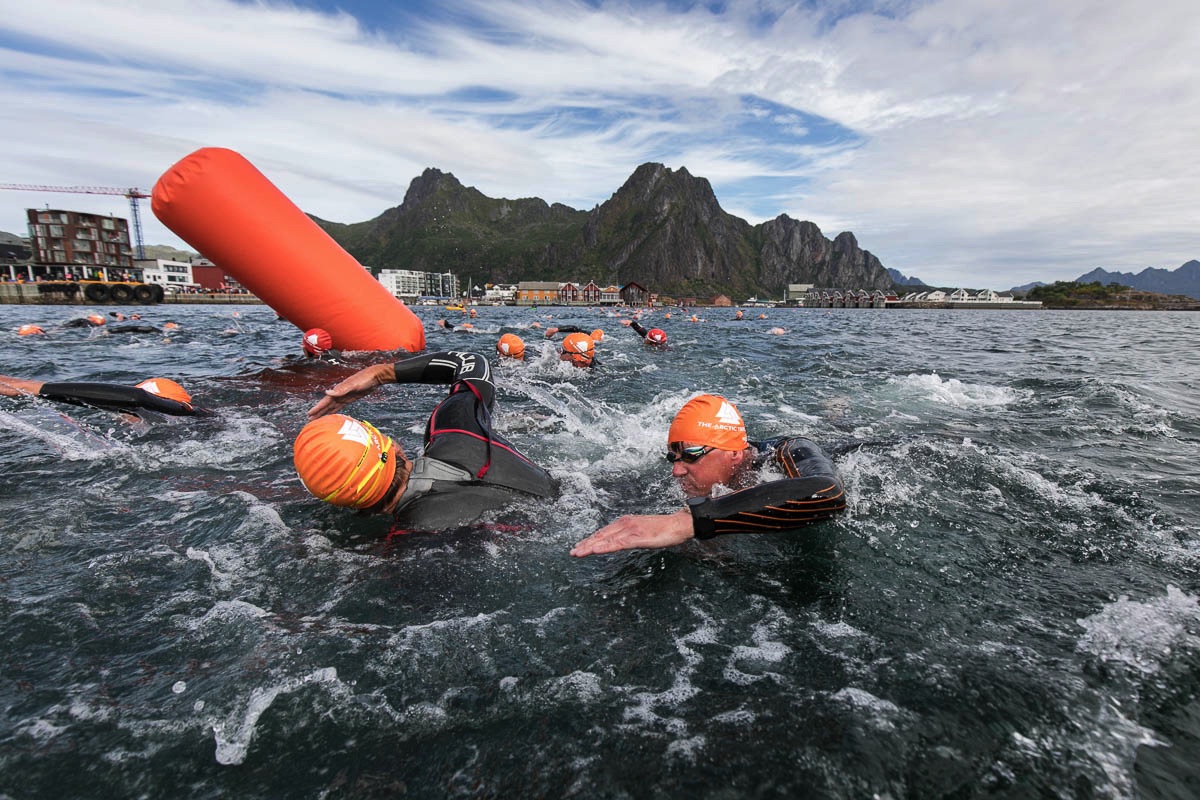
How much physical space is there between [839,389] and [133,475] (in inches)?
411

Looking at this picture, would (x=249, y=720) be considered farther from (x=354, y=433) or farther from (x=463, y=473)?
(x=463, y=473)

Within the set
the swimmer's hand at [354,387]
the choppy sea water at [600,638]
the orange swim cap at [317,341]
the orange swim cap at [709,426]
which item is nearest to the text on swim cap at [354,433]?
the choppy sea water at [600,638]

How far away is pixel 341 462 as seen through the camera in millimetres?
3078

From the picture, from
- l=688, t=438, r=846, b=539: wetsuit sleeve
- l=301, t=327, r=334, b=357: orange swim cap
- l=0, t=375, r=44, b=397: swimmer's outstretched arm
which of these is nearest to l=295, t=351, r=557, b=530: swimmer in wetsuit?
l=688, t=438, r=846, b=539: wetsuit sleeve

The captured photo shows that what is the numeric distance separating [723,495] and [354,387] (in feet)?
10.1

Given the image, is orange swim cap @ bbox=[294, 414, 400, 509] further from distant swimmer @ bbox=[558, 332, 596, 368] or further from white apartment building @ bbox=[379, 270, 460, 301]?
white apartment building @ bbox=[379, 270, 460, 301]

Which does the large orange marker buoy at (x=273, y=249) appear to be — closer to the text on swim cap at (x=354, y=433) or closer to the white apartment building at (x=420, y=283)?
the text on swim cap at (x=354, y=433)

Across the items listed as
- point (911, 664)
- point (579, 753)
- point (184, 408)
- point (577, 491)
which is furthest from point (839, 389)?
point (184, 408)

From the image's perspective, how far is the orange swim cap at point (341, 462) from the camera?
3061 mm

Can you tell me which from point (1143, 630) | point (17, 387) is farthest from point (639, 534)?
point (17, 387)

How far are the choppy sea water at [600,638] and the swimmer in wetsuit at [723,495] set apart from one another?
385mm

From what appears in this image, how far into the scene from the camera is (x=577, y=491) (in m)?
4.40

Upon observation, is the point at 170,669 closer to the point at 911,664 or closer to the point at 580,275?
the point at 911,664

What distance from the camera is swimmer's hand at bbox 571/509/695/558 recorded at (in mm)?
A: 2766
